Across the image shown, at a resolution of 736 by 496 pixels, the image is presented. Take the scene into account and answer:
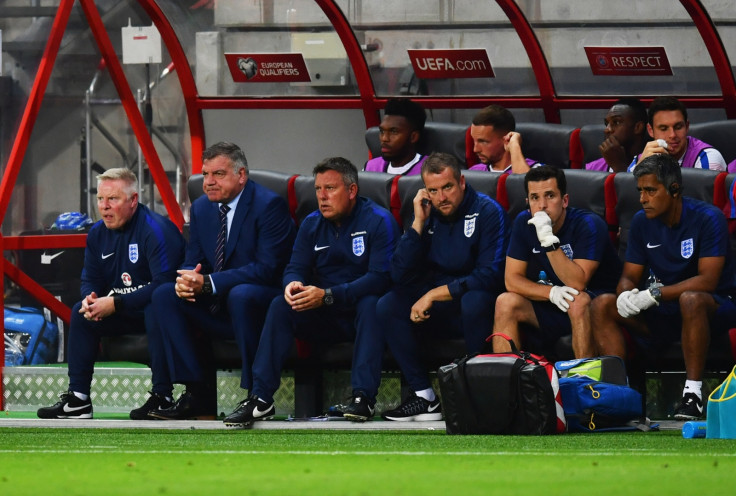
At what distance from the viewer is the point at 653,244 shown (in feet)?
Answer: 25.4

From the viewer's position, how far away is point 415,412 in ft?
26.2

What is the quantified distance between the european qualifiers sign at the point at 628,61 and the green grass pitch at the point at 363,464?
3.53 meters

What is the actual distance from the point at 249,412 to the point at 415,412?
95 cm

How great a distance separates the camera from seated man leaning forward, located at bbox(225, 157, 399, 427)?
784 cm

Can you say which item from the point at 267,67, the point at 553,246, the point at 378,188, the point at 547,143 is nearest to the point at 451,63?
the point at 547,143

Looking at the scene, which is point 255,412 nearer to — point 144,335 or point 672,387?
point 144,335

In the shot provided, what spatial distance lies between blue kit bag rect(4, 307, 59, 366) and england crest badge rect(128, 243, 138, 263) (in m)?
1.74

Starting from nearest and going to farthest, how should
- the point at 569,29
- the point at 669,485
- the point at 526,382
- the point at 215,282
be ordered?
the point at 669,485, the point at 526,382, the point at 215,282, the point at 569,29

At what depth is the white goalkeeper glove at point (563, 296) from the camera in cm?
765

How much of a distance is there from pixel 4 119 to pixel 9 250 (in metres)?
1.05

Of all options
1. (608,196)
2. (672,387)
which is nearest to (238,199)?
(608,196)

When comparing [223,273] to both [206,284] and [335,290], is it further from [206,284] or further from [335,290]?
[335,290]

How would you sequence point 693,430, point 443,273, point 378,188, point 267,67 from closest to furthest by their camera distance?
point 693,430 → point 443,273 → point 378,188 → point 267,67

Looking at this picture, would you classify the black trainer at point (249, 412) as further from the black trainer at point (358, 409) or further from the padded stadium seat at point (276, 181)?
the padded stadium seat at point (276, 181)
